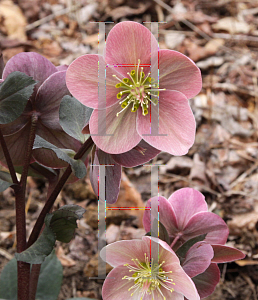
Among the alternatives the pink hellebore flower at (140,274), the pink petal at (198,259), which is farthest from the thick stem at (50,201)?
the pink petal at (198,259)

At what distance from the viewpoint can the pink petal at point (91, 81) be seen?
47 centimetres

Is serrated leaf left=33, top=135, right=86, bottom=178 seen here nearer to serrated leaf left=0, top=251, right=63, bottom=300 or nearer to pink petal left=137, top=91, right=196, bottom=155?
pink petal left=137, top=91, right=196, bottom=155

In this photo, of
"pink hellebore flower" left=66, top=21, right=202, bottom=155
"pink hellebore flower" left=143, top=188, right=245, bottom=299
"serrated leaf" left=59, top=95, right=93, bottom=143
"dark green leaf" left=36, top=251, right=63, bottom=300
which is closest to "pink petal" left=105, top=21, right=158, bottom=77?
"pink hellebore flower" left=66, top=21, right=202, bottom=155

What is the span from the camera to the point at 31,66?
583 millimetres

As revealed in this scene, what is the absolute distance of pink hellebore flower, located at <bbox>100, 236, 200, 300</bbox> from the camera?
503mm

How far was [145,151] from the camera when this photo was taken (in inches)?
20.2

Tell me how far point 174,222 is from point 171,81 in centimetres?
26

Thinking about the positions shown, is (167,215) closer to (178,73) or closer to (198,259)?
(198,259)

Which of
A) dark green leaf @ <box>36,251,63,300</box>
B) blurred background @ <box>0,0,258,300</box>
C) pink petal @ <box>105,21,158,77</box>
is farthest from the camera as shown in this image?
blurred background @ <box>0,0,258,300</box>

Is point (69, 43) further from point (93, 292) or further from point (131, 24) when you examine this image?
point (131, 24)

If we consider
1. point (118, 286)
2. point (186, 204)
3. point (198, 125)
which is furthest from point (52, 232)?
point (198, 125)

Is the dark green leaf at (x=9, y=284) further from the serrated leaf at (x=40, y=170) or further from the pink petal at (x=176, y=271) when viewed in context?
the pink petal at (x=176, y=271)

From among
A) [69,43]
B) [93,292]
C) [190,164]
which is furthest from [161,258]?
[69,43]

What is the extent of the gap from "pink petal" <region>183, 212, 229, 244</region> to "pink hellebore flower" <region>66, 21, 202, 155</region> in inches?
7.1
